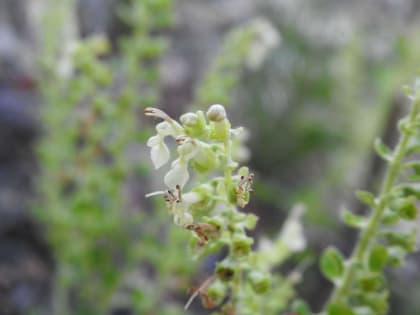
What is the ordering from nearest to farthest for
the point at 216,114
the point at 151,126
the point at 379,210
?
the point at 216,114, the point at 379,210, the point at 151,126

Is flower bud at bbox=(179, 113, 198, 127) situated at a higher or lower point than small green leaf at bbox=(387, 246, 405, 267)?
higher

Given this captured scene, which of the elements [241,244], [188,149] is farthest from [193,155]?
[241,244]

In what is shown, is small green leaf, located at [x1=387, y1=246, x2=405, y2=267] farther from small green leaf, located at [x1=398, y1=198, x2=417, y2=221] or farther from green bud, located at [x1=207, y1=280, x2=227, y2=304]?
green bud, located at [x1=207, y1=280, x2=227, y2=304]

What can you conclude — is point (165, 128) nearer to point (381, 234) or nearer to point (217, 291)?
point (217, 291)

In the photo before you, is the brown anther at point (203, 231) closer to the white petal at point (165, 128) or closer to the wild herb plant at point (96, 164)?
the white petal at point (165, 128)

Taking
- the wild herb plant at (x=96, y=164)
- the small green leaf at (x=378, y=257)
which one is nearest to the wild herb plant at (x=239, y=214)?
the small green leaf at (x=378, y=257)

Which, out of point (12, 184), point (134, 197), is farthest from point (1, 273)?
point (134, 197)

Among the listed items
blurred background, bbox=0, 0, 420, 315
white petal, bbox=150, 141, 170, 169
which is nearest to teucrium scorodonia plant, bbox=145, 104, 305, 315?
white petal, bbox=150, 141, 170, 169

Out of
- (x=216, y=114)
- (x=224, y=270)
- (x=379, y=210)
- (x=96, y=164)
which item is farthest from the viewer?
(x=96, y=164)
